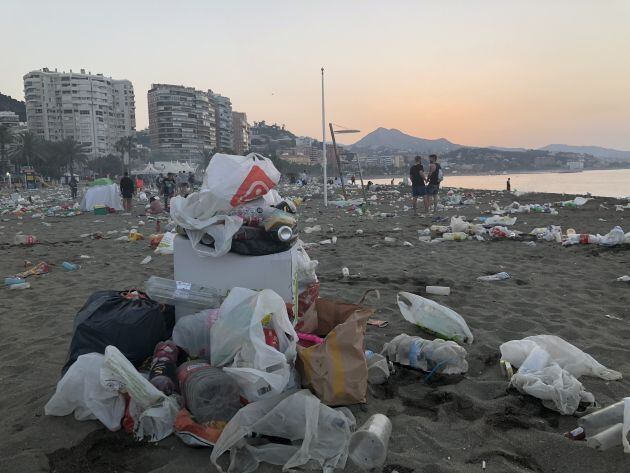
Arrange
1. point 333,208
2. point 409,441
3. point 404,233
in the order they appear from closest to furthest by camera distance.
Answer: point 409,441 → point 404,233 → point 333,208

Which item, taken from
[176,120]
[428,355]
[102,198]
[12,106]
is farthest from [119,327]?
[12,106]

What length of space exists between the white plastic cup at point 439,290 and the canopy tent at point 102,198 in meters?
12.9

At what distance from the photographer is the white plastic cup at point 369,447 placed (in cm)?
176

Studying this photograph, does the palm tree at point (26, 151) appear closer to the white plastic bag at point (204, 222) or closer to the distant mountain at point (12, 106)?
the distant mountain at point (12, 106)

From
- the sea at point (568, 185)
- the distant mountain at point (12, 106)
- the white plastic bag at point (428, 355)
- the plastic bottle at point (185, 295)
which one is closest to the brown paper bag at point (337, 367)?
the white plastic bag at point (428, 355)

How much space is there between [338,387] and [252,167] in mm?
1530

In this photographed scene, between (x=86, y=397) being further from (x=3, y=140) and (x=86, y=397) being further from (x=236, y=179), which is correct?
(x=3, y=140)

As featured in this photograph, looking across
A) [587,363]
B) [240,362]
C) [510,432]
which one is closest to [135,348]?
[240,362]

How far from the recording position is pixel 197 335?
7.96 feet

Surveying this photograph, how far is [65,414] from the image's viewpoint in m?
2.14

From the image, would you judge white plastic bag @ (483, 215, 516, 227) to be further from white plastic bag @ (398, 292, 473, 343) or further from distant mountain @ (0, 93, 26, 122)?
distant mountain @ (0, 93, 26, 122)

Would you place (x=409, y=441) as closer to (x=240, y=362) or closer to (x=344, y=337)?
(x=344, y=337)

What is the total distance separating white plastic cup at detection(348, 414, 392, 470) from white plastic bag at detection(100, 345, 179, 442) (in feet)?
2.62

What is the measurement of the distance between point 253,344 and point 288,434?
40 cm
